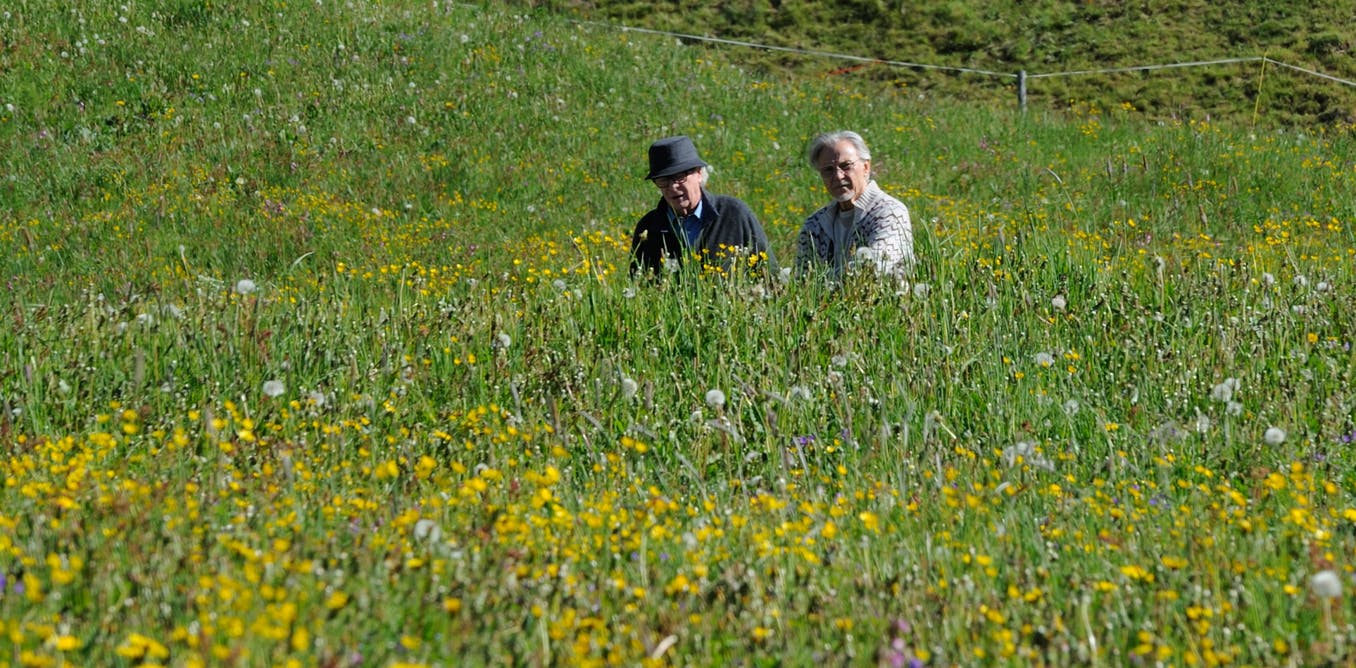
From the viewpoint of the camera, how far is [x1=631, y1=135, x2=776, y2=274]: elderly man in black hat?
7156 millimetres

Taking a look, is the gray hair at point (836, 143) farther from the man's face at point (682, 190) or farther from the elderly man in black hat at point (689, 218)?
the man's face at point (682, 190)

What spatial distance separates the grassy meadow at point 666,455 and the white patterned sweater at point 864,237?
150mm

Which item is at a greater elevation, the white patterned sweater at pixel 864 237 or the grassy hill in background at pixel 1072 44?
the white patterned sweater at pixel 864 237

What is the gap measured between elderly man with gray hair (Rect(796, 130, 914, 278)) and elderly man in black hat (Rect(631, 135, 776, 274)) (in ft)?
1.53

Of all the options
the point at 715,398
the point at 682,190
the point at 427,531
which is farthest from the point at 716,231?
the point at 427,531

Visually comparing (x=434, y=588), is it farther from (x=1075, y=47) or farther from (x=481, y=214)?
A: (x=1075, y=47)

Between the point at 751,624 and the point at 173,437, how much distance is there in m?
2.41

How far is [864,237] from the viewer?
6758 millimetres

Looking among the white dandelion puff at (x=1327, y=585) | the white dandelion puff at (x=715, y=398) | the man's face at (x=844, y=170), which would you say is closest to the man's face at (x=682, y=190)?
the man's face at (x=844, y=170)

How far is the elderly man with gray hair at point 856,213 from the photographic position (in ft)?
21.5

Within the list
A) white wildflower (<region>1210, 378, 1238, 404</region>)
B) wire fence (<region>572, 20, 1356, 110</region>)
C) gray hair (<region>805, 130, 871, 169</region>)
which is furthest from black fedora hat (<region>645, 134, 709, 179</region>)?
wire fence (<region>572, 20, 1356, 110</region>)

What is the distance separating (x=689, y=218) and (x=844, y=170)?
1.15 meters

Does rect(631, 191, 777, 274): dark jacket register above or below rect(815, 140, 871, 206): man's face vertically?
below

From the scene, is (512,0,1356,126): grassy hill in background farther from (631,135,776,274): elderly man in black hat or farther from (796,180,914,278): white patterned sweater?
(796,180,914,278): white patterned sweater
